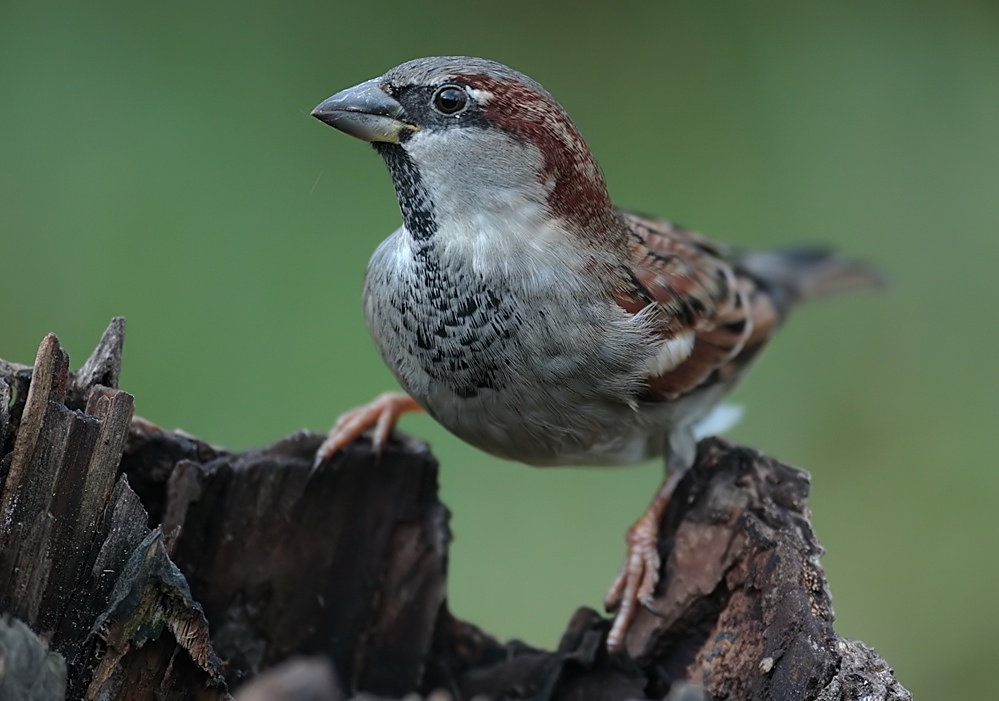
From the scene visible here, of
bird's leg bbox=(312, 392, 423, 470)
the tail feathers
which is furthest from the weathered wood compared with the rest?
the tail feathers

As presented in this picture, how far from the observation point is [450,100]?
8.60ft

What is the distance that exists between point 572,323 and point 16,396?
47.6 inches

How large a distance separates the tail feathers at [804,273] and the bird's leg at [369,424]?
1.44m

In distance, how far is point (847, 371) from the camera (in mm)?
5387

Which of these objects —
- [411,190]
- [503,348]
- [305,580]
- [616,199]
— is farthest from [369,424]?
[616,199]

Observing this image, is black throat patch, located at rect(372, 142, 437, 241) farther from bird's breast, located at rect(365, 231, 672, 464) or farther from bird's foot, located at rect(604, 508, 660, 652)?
bird's foot, located at rect(604, 508, 660, 652)

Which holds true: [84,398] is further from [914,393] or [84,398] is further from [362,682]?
[914,393]

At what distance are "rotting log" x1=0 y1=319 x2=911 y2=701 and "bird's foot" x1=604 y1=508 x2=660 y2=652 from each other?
36mm

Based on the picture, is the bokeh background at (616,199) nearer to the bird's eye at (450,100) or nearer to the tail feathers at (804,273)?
the tail feathers at (804,273)

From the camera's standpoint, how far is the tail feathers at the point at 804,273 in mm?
4195

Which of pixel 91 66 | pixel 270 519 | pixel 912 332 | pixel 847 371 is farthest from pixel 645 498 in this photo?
pixel 91 66

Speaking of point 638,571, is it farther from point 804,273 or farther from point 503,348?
point 804,273

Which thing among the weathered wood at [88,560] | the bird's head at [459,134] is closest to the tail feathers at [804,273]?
the bird's head at [459,134]

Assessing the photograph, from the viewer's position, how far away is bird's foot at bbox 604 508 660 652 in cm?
274
